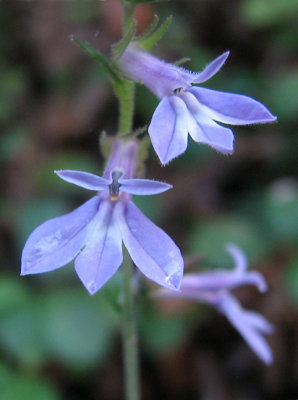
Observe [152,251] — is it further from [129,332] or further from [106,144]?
[129,332]

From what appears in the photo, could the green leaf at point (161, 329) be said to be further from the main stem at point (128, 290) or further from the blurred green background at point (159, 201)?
the main stem at point (128, 290)

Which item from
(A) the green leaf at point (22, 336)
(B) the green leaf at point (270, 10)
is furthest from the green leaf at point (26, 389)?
(B) the green leaf at point (270, 10)

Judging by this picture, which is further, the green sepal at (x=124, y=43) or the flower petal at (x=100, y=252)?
the green sepal at (x=124, y=43)

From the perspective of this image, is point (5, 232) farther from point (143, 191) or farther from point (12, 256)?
point (143, 191)

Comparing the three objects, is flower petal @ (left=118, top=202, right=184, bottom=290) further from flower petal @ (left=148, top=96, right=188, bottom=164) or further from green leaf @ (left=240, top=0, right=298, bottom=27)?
green leaf @ (left=240, top=0, right=298, bottom=27)

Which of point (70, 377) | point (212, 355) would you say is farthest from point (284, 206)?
point (70, 377)

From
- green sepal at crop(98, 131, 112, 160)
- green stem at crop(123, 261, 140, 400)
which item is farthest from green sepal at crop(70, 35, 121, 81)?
green stem at crop(123, 261, 140, 400)

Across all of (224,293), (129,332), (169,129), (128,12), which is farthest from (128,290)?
(128,12)
